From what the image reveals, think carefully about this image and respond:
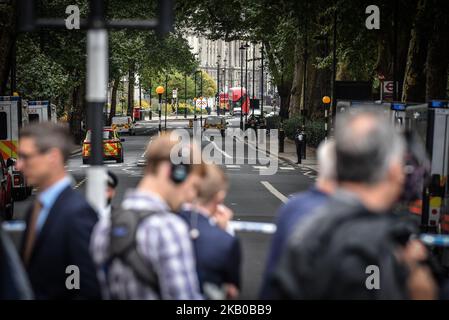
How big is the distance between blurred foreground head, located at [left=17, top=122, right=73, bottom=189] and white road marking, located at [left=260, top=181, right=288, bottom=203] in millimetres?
19191

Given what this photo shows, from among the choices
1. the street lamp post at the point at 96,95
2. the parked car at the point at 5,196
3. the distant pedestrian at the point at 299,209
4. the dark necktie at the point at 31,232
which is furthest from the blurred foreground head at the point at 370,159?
the parked car at the point at 5,196

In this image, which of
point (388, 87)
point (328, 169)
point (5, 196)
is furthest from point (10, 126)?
point (328, 169)

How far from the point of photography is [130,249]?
14.3ft

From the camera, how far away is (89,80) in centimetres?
608

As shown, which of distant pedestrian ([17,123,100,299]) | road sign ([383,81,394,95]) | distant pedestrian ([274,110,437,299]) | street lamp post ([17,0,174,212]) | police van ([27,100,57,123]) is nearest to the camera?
distant pedestrian ([274,110,437,299])

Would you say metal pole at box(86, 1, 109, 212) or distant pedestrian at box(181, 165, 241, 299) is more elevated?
metal pole at box(86, 1, 109, 212)

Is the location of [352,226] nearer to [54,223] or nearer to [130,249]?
[130,249]

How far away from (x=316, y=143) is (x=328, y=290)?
5030cm

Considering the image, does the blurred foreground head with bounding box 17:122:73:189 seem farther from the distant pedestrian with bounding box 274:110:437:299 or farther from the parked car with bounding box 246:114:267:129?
the parked car with bounding box 246:114:267:129

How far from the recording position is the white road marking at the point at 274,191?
81.3 ft

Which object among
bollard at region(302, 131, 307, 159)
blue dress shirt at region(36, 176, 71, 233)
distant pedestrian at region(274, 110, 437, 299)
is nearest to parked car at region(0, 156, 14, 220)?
blue dress shirt at region(36, 176, 71, 233)

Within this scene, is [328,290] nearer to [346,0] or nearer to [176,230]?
[176,230]

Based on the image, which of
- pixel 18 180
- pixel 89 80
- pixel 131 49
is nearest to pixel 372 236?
pixel 89 80

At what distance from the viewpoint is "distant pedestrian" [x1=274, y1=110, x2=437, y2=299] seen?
11.5ft
